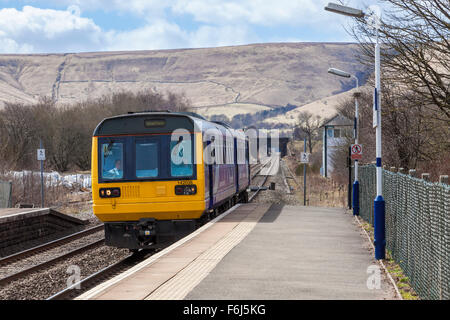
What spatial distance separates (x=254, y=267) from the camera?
9680 mm

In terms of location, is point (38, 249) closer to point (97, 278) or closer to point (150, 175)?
point (150, 175)

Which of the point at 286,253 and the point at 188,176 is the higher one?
the point at 188,176

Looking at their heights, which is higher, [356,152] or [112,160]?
[356,152]

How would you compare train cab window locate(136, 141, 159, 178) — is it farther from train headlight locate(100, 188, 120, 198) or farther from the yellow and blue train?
train headlight locate(100, 188, 120, 198)

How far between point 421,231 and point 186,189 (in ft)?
20.7

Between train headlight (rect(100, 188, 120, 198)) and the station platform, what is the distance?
1.94 metres

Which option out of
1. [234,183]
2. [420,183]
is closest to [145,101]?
[234,183]

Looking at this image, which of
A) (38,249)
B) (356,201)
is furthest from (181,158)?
(356,201)

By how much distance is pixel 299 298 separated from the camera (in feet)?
24.8

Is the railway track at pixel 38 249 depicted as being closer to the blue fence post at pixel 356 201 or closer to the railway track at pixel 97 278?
the railway track at pixel 97 278

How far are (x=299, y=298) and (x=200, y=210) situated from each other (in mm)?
6558
